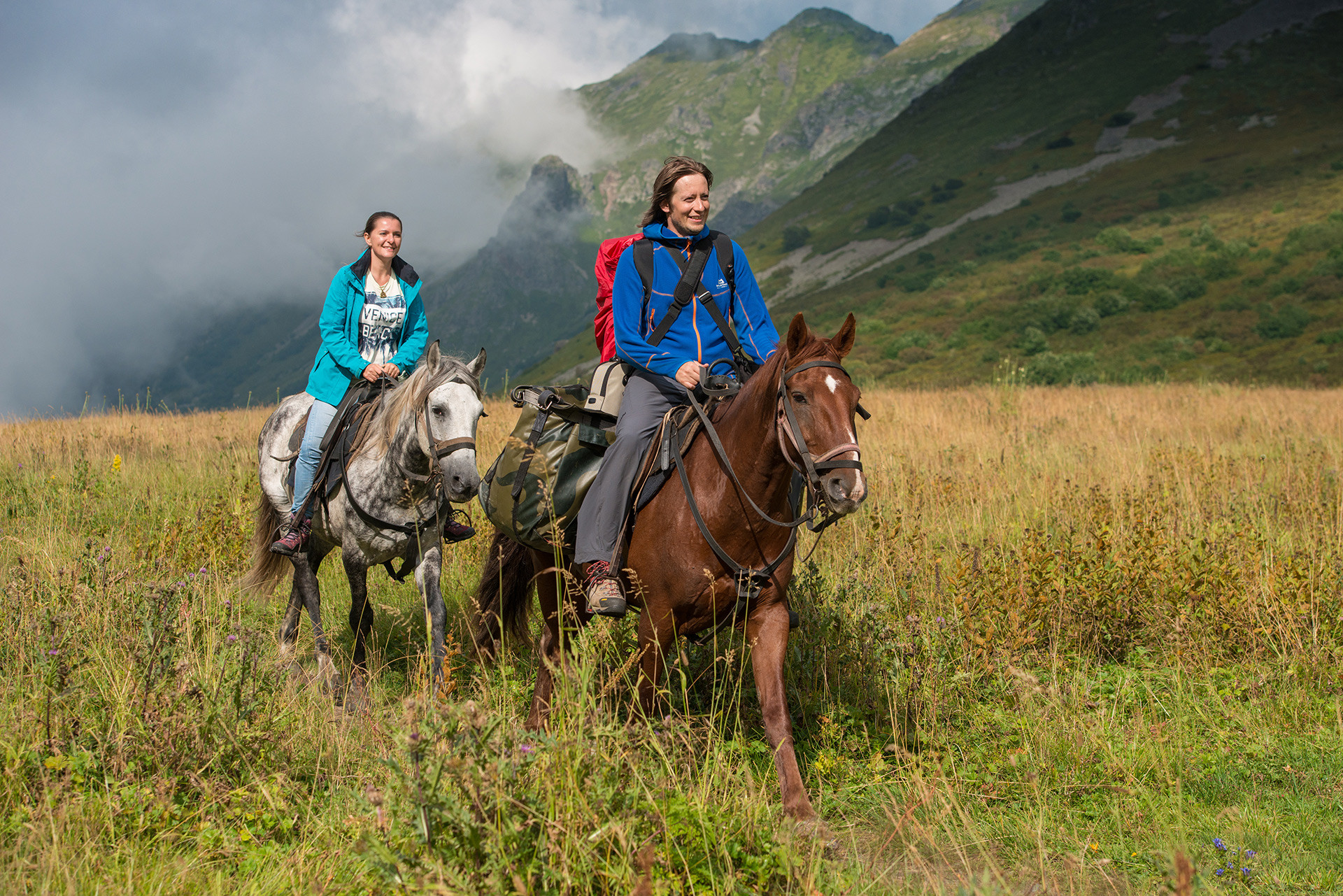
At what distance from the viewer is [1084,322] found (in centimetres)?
3972

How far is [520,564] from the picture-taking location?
18.2 feet

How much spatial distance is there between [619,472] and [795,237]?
9541 cm

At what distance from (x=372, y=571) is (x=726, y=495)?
5.16 meters

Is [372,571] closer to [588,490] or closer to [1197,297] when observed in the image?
[588,490]

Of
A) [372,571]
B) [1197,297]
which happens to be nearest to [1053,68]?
[1197,297]

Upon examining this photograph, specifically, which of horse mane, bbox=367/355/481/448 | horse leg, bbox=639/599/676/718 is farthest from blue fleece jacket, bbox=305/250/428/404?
horse leg, bbox=639/599/676/718

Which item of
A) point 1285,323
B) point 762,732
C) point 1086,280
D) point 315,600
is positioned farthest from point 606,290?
point 1086,280

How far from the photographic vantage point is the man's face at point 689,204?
4.46 m

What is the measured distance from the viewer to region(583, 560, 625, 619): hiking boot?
3.82 meters

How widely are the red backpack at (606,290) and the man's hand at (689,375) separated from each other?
2.91 ft

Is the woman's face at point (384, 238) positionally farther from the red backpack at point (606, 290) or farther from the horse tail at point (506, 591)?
the horse tail at point (506, 591)

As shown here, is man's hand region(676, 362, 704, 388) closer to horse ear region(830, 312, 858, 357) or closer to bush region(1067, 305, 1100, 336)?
horse ear region(830, 312, 858, 357)

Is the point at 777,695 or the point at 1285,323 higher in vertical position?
the point at 777,695

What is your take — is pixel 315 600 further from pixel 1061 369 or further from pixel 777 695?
pixel 1061 369
